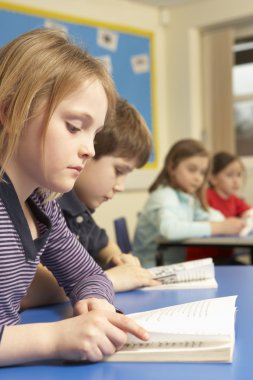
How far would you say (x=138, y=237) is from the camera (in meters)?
2.68

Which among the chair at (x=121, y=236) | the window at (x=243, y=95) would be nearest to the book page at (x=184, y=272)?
the chair at (x=121, y=236)

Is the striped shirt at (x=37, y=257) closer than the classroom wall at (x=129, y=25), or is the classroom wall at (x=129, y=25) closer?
the striped shirt at (x=37, y=257)

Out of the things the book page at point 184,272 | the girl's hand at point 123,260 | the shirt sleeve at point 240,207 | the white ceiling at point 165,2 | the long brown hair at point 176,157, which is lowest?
the shirt sleeve at point 240,207

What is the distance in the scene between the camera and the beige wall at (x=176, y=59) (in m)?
4.32

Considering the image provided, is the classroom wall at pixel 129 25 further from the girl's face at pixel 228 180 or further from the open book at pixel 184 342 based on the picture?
the open book at pixel 184 342

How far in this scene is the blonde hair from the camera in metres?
0.74

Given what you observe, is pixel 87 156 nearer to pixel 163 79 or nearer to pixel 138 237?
pixel 138 237

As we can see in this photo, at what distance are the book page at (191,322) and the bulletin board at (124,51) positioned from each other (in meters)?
3.08

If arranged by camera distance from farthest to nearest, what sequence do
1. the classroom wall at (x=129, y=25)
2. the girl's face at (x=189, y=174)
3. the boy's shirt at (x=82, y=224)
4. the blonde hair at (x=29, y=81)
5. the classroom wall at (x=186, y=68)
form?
the classroom wall at (x=186, y=68)
the classroom wall at (x=129, y=25)
the girl's face at (x=189, y=174)
the boy's shirt at (x=82, y=224)
the blonde hair at (x=29, y=81)

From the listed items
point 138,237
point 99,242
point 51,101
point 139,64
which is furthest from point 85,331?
point 139,64

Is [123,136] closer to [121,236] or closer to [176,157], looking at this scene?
[121,236]

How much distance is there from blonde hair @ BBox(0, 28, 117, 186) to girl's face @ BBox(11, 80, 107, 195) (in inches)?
0.4

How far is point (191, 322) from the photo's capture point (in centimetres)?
73

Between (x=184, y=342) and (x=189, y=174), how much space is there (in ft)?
6.76
